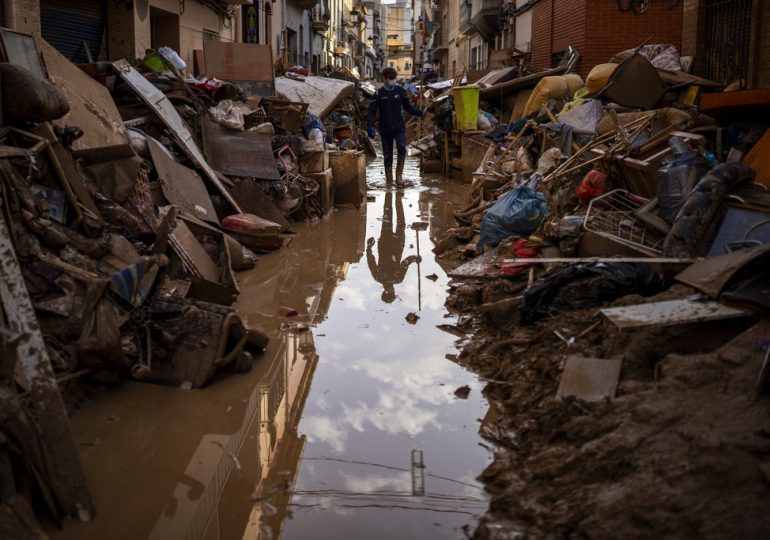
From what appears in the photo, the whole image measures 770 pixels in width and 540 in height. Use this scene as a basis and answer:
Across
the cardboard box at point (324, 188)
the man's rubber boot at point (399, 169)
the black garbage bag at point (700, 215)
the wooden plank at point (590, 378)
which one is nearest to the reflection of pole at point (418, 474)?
the wooden plank at point (590, 378)

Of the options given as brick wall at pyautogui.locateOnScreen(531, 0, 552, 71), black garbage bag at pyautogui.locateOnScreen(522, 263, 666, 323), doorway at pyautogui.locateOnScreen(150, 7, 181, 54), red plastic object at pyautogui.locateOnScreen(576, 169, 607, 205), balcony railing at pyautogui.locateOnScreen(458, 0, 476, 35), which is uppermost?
balcony railing at pyautogui.locateOnScreen(458, 0, 476, 35)

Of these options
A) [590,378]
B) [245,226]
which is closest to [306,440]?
[590,378]

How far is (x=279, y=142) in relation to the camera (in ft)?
35.1

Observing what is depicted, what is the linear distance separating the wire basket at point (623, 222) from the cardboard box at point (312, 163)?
15.5 feet

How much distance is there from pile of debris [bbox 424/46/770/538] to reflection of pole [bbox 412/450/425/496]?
1.00 ft

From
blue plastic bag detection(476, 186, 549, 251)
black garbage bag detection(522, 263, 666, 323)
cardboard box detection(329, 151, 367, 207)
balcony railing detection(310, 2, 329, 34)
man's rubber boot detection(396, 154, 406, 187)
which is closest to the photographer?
black garbage bag detection(522, 263, 666, 323)

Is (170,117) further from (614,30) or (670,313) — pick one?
(614,30)

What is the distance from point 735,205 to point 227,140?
6.37 metres

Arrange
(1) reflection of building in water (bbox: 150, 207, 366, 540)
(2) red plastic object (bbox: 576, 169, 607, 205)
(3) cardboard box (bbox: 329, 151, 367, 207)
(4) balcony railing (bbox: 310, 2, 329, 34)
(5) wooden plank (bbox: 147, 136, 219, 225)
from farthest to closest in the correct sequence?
(4) balcony railing (bbox: 310, 2, 329, 34) < (3) cardboard box (bbox: 329, 151, 367, 207) < (5) wooden plank (bbox: 147, 136, 219, 225) < (2) red plastic object (bbox: 576, 169, 607, 205) < (1) reflection of building in water (bbox: 150, 207, 366, 540)

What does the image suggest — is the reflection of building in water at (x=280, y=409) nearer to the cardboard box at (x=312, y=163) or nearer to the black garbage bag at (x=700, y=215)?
the cardboard box at (x=312, y=163)

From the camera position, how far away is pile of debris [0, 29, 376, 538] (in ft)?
10.3

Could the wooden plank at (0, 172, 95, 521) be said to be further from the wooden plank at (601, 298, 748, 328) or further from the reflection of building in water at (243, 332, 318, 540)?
the wooden plank at (601, 298, 748, 328)

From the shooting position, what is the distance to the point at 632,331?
4164 millimetres

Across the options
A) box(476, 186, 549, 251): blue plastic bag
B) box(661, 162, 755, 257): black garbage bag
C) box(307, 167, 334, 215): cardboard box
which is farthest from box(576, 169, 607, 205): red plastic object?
box(307, 167, 334, 215): cardboard box
